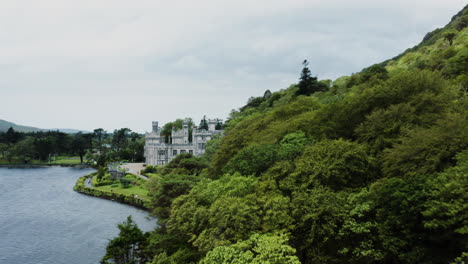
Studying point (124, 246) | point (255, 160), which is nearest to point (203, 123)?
point (255, 160)

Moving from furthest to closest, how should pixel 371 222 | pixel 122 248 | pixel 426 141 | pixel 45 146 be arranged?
pixel 45 146, pixel 122 248, pixel 426 141, pixel 371 222

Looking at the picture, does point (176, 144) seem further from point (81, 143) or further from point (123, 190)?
point (81, 143)

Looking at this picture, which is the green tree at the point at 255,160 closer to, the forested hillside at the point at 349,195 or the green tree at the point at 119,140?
the forested hillside at the point at 349,195

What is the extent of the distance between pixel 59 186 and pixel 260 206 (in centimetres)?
6900

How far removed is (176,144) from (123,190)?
25.0 m

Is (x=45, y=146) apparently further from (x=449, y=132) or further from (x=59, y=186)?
(x=449, y=132)

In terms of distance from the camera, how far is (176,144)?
8631cm

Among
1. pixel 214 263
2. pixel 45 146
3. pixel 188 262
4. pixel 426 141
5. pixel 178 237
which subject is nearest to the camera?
pixel 214 263

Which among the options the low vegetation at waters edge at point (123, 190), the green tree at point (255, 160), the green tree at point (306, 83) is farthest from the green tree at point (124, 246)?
the green tree at point (306, 83)

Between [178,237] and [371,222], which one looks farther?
[178,237]

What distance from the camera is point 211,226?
20.1m

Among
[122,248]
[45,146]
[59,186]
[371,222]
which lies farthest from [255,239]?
[45,146]

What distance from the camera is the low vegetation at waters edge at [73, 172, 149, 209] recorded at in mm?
55944

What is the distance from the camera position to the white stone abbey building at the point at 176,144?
8238 centimetres
